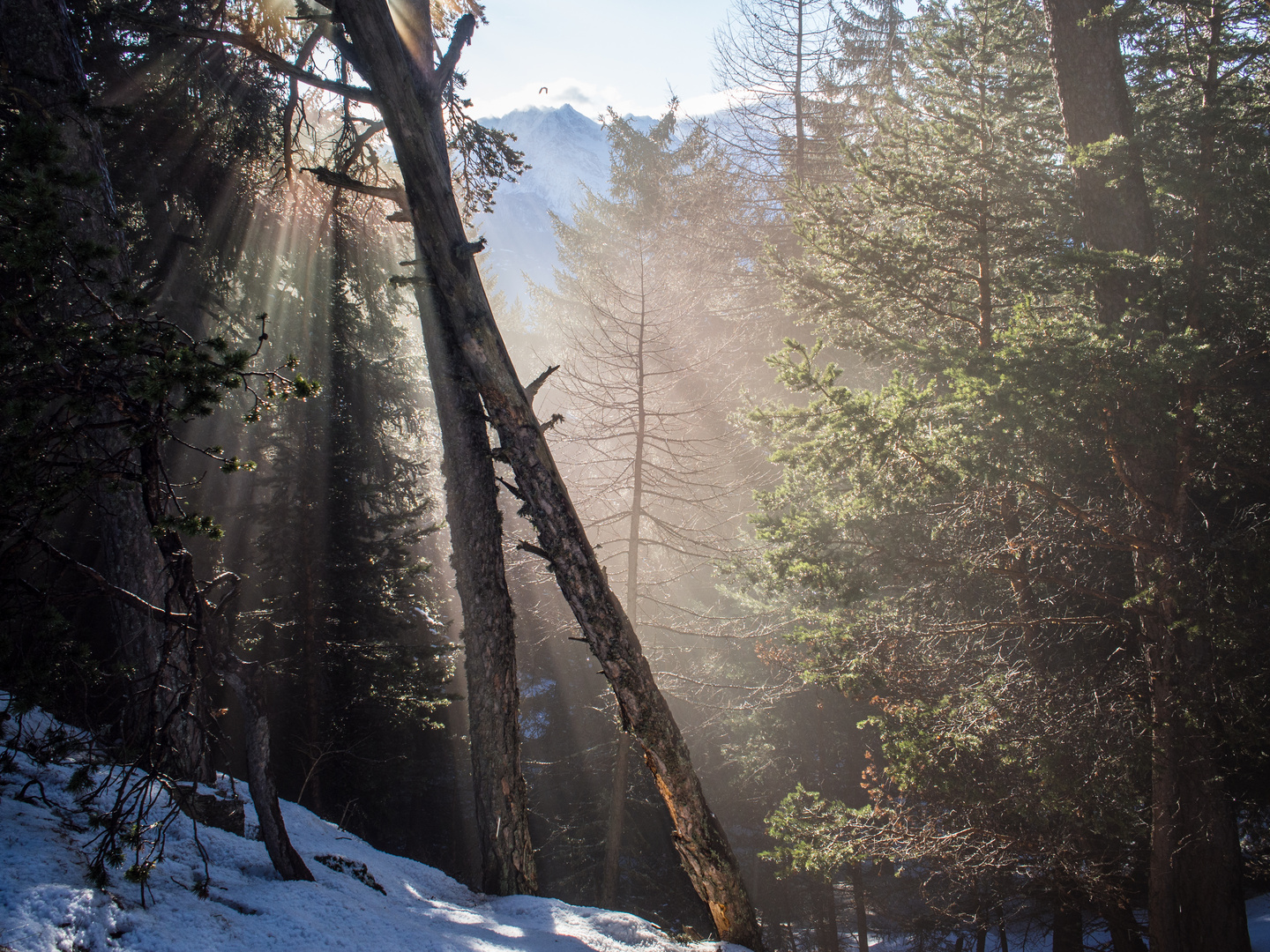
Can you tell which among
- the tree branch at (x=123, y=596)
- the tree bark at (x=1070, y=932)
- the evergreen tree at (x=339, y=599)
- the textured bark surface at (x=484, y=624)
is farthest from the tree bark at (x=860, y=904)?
the tree branch at (x=123, y=596)

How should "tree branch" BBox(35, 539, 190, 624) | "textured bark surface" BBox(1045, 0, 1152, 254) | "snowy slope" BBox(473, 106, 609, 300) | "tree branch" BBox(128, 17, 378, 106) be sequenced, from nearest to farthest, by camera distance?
"tree branch" BBox(35, 539, 190, 624) → "tree branch" BBox(128, 17, 378, 106) → "textured bark surface" BBox(1045, 0, 1152, 254) → "snowy slope" BBox(473, 106, 609, 300)

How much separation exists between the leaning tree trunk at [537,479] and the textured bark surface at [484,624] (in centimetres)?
45

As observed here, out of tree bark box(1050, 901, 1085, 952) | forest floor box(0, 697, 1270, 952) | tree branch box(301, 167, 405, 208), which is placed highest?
tree branch box(301, 167, 405, 208)

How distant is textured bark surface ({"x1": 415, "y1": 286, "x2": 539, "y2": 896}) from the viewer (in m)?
5.48

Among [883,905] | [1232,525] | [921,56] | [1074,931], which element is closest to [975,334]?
[1232,525]

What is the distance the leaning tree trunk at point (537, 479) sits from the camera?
5160mm

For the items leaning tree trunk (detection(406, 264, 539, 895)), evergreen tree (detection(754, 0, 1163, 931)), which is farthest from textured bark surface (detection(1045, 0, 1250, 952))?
leaning tree trunk (detection(406, 264, 539, 895))

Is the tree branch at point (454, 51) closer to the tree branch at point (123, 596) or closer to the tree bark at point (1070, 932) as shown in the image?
the tree branch at point (123, 596)

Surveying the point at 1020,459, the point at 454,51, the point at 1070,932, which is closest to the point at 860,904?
the point at 1070,932

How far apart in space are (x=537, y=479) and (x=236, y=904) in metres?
3.24

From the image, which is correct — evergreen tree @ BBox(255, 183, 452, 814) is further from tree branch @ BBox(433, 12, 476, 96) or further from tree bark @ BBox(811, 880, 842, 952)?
tree bark @ BBox(811, 880, 842, 952)

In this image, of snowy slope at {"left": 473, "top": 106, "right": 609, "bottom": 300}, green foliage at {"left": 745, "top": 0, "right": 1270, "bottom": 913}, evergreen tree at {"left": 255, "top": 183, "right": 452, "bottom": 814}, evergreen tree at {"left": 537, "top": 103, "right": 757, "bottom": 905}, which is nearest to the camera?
green foliage at {"left": 745, "top": 0, "right": 1270, "bottom": 913}

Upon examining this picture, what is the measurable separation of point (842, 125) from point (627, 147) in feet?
42.5

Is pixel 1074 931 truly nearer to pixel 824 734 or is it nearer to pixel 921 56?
pixel 824 734
